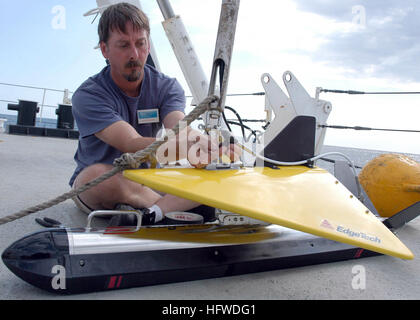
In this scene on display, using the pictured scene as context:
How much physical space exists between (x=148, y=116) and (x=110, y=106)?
0.23 meters

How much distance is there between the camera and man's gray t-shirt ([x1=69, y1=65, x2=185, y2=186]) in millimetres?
1422

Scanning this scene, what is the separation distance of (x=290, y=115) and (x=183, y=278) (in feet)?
6.12

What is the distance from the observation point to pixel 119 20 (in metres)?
1.42

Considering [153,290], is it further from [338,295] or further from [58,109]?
[58,109]

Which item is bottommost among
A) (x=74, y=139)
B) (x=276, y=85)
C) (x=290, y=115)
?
(x=74, y=139)

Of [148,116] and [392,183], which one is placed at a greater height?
[148,116]

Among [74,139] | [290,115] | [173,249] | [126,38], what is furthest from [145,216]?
[74,139]

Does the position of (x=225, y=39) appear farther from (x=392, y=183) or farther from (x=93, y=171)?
(x=392, y=183)

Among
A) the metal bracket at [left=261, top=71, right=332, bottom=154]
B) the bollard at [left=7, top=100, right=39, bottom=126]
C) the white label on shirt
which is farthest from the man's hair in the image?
the bollard at [left=7, top=100, right=39, bottom=126]

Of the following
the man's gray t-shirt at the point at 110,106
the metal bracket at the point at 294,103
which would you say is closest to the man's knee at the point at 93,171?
the man's gray t-shirt at the point at 110,106

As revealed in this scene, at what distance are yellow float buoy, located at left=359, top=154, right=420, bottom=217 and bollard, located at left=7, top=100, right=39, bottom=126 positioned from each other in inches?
267

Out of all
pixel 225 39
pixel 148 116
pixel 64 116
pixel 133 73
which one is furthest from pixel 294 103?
pixel 64 116

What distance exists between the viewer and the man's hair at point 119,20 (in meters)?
1.42

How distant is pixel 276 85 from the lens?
273cm
